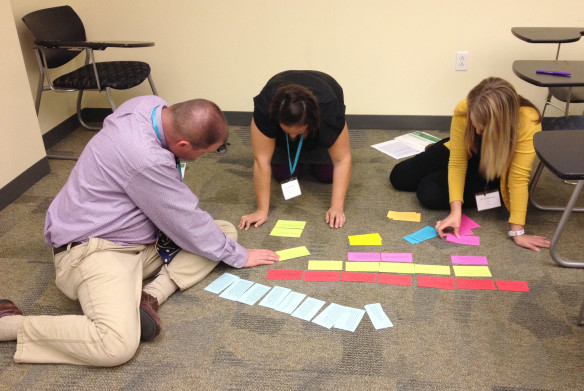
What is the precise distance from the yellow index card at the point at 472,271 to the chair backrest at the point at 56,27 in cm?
271

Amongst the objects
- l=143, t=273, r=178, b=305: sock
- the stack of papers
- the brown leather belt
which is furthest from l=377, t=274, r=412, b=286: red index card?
the stack of papers

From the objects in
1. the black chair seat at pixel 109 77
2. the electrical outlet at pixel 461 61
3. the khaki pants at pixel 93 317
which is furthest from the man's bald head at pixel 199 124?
the electrical outlet at pixel 461 61

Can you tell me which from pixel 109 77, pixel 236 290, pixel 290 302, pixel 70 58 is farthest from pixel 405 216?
pixel 70 58

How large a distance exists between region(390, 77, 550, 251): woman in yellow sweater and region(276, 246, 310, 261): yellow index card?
0.63 meters

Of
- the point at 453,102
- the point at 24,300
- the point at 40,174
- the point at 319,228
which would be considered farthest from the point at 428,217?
the point at 40,174

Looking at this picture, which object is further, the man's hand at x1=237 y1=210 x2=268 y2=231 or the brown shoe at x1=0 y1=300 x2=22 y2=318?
the man's hand at x1=237 y1=210 x2=268 y2=231

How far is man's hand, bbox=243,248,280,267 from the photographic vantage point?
7.13 feet

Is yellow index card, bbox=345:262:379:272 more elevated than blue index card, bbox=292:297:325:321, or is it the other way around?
yellow index card, bbox=345:262:379:272

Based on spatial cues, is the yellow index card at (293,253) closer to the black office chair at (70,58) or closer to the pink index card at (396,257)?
the pink index card at (396,257)

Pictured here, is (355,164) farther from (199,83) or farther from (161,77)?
(161,77)

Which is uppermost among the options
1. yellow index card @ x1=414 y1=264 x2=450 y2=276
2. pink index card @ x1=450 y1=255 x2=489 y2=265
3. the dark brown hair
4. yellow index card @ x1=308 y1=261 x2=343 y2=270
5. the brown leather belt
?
the dark brown hair

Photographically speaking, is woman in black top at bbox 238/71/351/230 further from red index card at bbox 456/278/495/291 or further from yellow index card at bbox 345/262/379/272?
red index card at bbox 456/278/495/291

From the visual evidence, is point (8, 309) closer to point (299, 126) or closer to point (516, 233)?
Result: point (299, 126)

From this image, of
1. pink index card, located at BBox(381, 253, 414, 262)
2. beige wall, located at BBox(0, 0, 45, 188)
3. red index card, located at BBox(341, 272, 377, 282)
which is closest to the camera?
red index card, located at BBox(341, 272, 377, 282)
